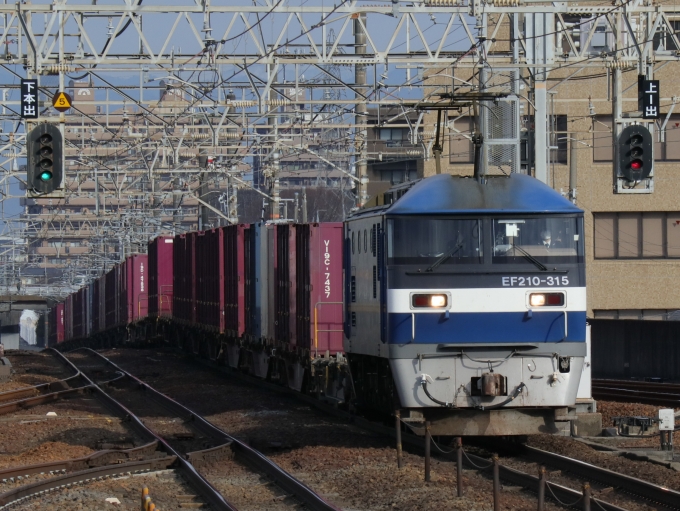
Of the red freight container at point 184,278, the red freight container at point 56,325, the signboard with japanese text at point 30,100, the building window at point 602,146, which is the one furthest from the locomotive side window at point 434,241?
the red freight container at point 56,325

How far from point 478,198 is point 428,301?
1.35 m

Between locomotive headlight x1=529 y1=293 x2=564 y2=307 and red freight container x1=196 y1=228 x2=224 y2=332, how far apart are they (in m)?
16.4

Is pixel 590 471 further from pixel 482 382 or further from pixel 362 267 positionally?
pixel 362 267

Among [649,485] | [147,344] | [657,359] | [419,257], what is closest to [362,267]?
[419,257]

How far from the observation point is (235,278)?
26812 mm

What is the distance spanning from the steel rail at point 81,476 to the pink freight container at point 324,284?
252 inches

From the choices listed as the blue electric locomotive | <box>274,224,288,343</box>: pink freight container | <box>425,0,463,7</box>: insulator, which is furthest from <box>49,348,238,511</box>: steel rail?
<box>425,0,463,7</box>: insulator

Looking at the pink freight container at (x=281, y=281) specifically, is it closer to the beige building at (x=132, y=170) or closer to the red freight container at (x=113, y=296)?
the beige building at (x=132, y=170)

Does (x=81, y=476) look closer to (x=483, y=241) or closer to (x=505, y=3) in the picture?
(x=483, y=241)

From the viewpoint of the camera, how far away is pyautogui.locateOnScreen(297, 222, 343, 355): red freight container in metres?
19.5

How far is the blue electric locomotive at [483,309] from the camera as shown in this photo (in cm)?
1273

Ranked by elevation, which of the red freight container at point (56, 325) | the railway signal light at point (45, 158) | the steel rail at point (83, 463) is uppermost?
the railway signal light at point (45, 158)

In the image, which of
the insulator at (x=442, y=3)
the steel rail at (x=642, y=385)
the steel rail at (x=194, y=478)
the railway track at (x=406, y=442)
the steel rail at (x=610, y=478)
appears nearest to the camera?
the steel rail at (x=610, y=478)

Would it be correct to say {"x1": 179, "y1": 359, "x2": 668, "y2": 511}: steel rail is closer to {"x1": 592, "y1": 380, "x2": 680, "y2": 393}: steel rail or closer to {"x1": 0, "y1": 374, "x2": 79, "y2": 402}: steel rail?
{"x1": 592, "y1": 380, "x2": 680, "y2": 393}: steel rail
